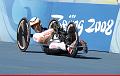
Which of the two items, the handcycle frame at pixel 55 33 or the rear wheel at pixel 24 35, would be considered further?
the rear wheel at pixel 24 35

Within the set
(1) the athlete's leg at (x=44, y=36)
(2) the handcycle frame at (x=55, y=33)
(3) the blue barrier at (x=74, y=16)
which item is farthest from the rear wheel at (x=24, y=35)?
(3) the blue barrier at (x=74, y=16)

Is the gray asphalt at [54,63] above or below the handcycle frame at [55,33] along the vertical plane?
below

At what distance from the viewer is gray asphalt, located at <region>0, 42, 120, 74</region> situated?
31.4 feet

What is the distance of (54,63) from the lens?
1081 centimetres

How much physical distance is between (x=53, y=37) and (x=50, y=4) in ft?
11.4

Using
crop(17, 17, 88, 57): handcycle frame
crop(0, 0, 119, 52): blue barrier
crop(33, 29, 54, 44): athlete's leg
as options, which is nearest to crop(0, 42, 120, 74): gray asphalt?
crop(17, 17, 88, 57): handcycle frame

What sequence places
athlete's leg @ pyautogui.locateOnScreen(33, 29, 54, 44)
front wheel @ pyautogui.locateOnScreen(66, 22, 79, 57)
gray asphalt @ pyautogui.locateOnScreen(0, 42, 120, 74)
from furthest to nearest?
athlete's leg @ pyautogui.locateOnScreen(33, 29, 54, 44)
front wheel @ pyautogui.locateOnScreen(66, 22, 79, 57)
gray asphalt @ pyautogui.locateOnScreen(0, 42, 120, 74)

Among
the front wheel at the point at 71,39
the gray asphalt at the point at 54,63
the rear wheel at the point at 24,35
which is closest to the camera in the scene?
the gray asphalt at the point at 54,63

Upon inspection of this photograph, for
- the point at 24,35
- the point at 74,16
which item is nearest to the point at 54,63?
the point at 24,35

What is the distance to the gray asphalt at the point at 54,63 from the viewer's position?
9.57 meters

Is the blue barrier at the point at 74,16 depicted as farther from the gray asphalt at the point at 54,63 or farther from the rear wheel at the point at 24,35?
the rear wheel at the point at 24,35

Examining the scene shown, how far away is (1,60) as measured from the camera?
11.1m

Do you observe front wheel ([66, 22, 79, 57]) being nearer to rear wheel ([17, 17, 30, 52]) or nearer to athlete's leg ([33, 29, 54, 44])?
athlete's leg ([33, 29, 54, 44])

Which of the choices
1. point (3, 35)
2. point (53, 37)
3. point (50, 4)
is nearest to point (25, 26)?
point (53, 37)
